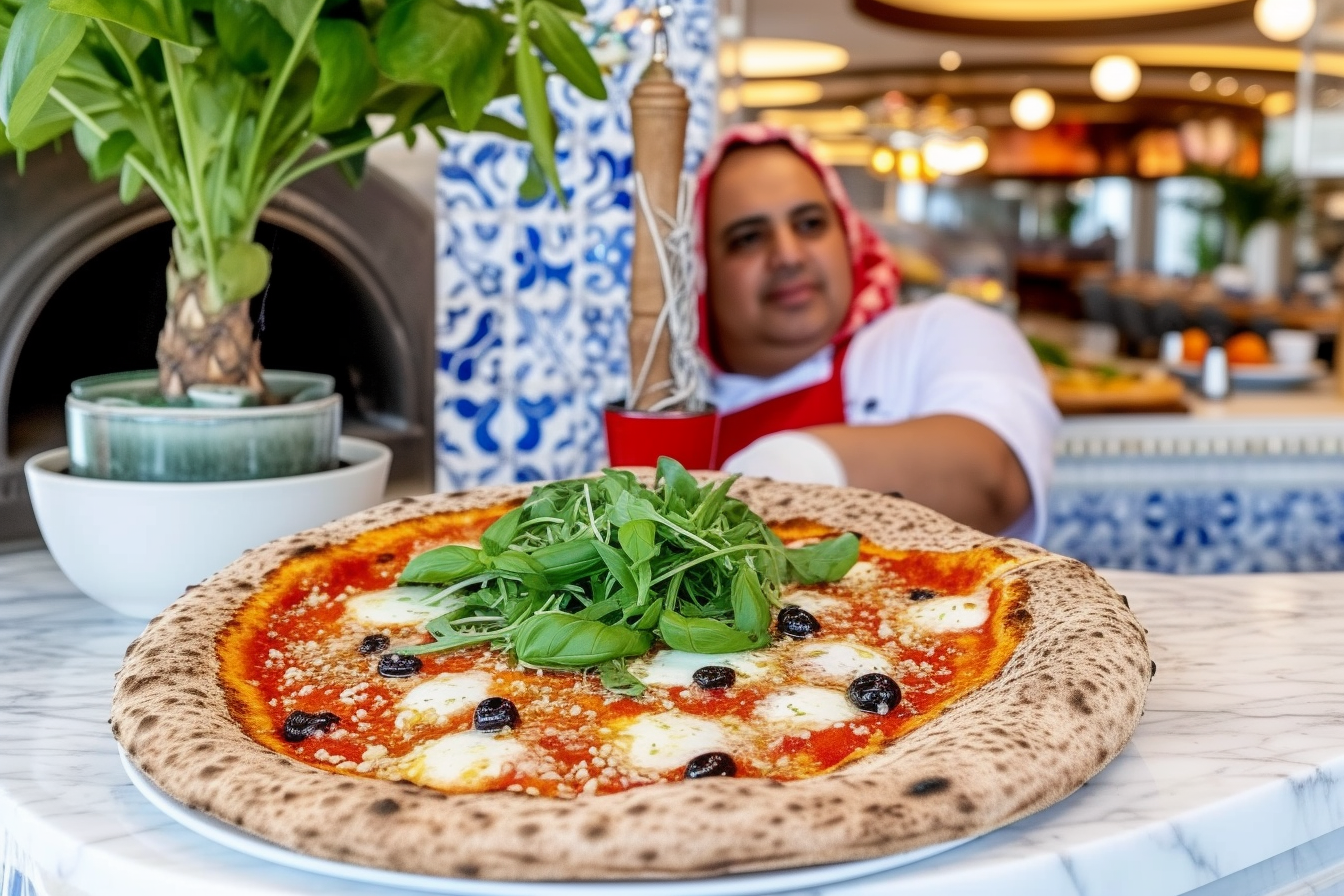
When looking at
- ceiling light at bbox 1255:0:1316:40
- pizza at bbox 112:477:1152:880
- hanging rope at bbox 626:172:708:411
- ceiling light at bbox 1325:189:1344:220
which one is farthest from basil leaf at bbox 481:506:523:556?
ceiling light at bbox 1325:189:1344:220

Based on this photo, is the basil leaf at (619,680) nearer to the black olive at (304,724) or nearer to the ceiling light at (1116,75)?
the black olive at (304,724)

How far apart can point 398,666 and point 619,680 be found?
18cm

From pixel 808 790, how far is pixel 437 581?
0.52 metres

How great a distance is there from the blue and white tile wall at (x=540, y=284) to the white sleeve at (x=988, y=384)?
66 cm

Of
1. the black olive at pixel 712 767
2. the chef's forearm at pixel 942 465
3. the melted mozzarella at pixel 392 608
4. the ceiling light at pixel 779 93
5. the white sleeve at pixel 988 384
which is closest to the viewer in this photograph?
the black olive at pixel 712 767

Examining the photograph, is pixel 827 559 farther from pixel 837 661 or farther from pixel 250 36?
pixel 250 36

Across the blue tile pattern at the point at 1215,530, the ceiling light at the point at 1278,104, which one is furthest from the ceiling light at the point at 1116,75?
the blue tile pattern at the point at 1215,530

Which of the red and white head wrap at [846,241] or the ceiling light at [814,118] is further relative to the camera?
the ceiling light at [814,118]

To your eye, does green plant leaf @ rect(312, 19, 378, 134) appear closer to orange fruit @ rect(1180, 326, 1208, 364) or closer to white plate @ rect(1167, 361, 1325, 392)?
white plate @ rect(1167, 361, 1325, 392)

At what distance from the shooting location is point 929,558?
51.6 inches

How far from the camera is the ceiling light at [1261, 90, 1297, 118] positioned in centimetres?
Answer: 1455

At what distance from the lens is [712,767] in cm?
83

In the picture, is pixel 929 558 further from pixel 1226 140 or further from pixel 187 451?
pixel 1226 140

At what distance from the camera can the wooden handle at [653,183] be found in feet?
5.52
